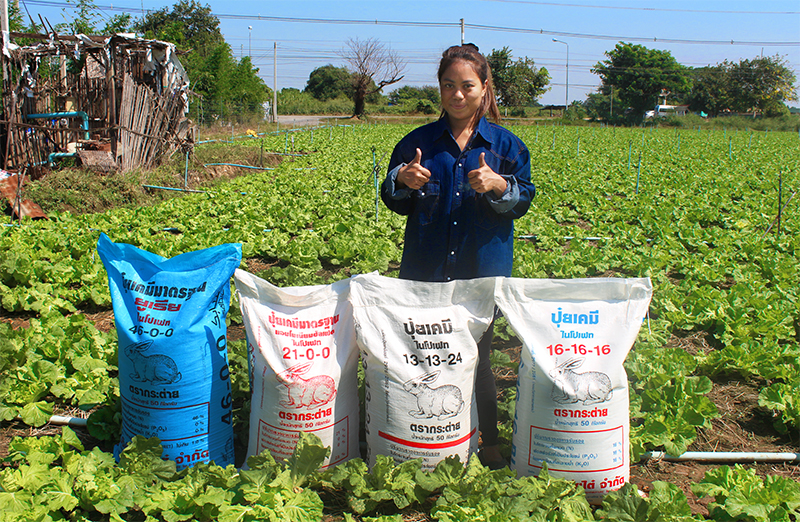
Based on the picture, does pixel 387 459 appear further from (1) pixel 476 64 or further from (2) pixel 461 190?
(1) pixel 476 64

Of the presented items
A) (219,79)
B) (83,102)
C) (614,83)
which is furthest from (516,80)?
(83,102)

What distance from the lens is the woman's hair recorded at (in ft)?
7.75

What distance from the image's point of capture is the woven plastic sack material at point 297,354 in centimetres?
231

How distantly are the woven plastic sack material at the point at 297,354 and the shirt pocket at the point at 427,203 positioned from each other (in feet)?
1.55

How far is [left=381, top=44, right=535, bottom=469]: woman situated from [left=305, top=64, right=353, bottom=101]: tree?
247ft

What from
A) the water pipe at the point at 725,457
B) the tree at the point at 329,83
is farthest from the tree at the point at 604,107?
the water pipe at the point at 725,457

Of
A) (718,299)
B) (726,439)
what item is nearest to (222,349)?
(726,439)

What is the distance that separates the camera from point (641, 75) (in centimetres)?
6719

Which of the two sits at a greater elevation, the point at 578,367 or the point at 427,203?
the point at 427,203

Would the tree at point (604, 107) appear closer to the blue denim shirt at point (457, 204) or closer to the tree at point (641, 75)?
the tree at point (641, 75)

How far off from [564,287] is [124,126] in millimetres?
11122

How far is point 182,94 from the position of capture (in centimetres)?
1339

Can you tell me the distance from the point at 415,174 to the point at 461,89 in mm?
418

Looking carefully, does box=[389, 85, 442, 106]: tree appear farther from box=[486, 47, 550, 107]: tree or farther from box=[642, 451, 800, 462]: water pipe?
box=[642, 451, 800, 462]: water pipe
